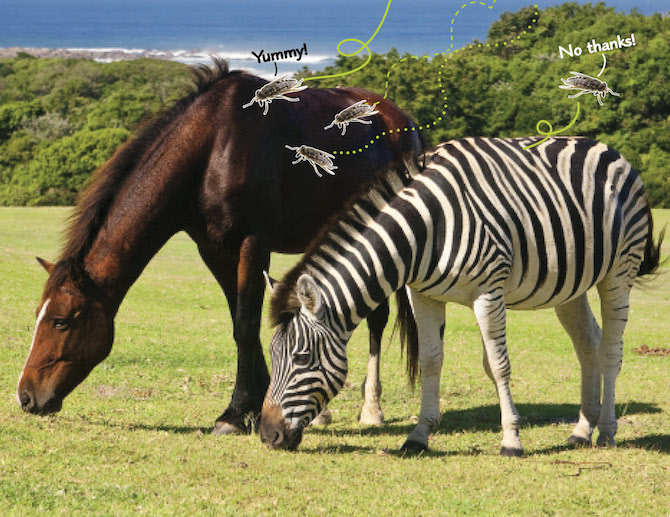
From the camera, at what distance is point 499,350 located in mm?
6906

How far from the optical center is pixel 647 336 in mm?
14797

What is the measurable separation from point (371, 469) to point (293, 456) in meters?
0.59

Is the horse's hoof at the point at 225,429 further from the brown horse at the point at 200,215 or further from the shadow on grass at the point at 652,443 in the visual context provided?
the shadow on grass at the point at 652,443

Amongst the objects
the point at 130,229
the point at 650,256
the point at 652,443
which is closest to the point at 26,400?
the point at 130,229

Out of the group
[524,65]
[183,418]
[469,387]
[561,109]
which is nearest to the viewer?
[183,418]

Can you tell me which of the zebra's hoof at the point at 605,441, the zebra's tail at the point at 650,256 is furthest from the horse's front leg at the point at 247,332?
the zebra's tail at the point at 650,256

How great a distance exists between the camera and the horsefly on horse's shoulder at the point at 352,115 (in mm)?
8336

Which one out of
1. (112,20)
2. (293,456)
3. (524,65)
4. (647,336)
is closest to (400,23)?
(112,20)

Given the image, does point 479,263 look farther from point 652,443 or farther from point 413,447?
point 652,443

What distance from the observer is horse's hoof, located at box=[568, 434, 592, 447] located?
24.9 ft

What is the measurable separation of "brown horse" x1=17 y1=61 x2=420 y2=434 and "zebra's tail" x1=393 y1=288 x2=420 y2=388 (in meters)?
1.34

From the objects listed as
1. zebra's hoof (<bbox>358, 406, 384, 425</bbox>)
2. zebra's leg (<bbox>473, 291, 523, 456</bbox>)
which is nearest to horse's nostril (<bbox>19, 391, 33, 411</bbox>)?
zebra's hoof (<bbox>358, 406, 384, 425</bbox>)

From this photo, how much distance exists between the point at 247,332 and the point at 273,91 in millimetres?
2095

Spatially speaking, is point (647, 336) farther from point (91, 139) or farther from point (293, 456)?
point (91, 139)
